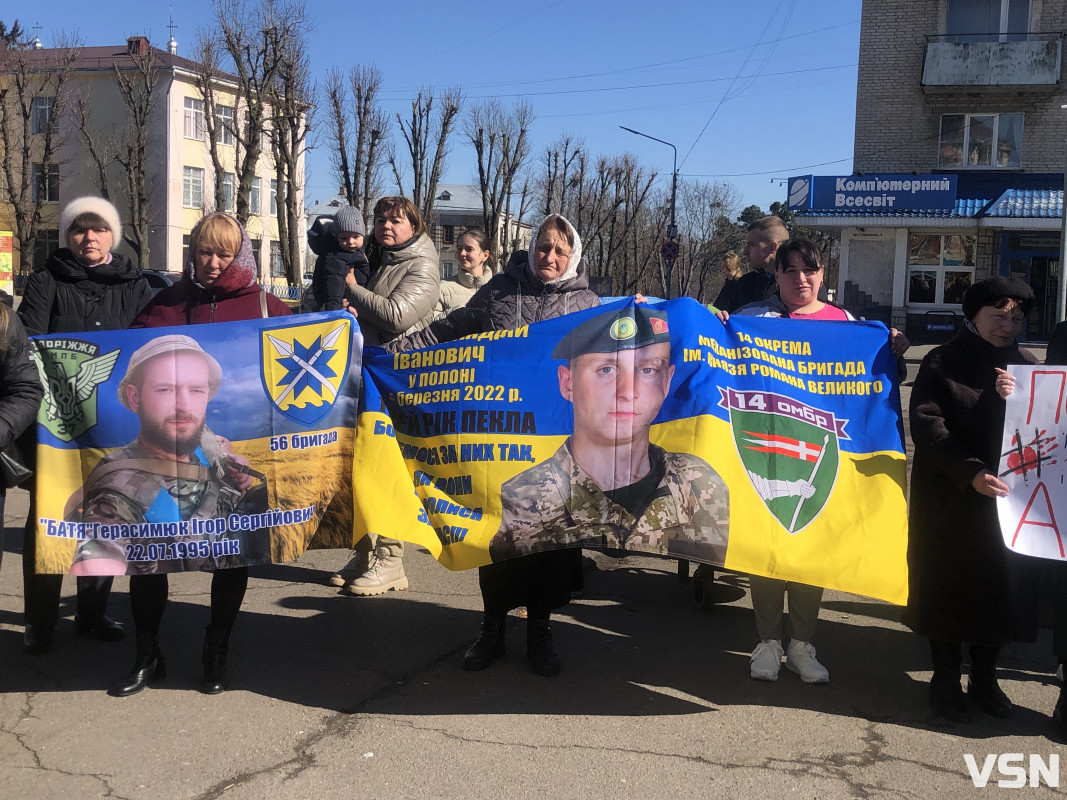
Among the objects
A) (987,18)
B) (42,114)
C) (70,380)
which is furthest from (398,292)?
(42,114)

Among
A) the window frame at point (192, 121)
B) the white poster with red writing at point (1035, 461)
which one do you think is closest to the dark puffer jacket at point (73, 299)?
the white poster with red writing at point (1035, 461)

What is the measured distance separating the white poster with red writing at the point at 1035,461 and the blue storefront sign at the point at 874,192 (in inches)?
1088

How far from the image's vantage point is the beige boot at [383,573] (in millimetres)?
5812

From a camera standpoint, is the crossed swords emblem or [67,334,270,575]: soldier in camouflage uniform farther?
the crossed swords emblem

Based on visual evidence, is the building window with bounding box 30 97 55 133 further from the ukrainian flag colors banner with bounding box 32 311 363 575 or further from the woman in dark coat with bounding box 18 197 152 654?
the ukrainian flag colors banner with bounding box 32 311 363 575

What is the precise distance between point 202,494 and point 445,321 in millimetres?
1382

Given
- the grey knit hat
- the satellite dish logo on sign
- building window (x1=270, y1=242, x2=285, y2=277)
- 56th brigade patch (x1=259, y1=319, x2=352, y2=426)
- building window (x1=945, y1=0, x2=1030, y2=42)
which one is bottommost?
56th brigade patch (x1=259, y1=319, x2=352, y2=426)

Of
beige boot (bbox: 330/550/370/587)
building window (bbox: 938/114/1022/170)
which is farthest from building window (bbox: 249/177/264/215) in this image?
beige boot (bbox: 330/550/370/587)

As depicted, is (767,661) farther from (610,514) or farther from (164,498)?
(164,498)

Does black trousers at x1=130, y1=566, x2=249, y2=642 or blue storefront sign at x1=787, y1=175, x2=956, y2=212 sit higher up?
blue storefront sign at x1=787, y1=175, x2=956, y2=212

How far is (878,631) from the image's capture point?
5.26 meters

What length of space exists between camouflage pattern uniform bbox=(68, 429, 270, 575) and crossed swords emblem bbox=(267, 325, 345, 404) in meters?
0.41

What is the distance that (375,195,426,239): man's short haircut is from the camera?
5.52 m

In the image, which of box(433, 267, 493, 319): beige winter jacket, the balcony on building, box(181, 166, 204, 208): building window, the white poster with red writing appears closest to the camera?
the white poster with red writing
